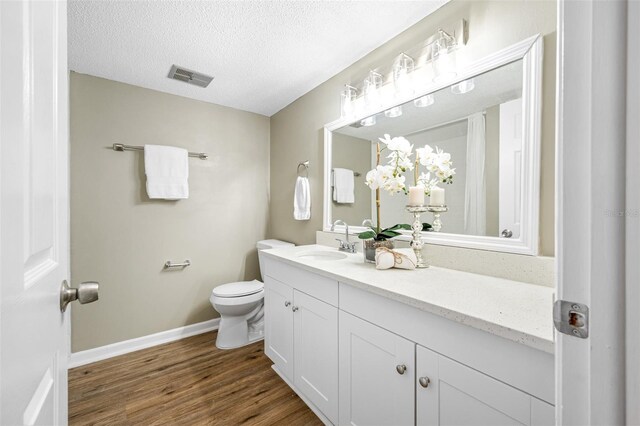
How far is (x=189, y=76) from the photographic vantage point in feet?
6.86

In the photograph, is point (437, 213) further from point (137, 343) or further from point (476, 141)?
point (137, 343)

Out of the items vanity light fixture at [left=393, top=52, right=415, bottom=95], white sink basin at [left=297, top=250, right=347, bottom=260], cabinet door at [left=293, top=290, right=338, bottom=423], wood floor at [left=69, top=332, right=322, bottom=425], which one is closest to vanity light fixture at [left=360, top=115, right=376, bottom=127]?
vanity light fixture at [left=393, top=52, right=415, bottom=95]

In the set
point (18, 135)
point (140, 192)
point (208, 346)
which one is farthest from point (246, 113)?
point (18, 135)

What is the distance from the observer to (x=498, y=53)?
1189mm

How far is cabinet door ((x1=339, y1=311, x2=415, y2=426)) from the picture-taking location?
95 centimetres

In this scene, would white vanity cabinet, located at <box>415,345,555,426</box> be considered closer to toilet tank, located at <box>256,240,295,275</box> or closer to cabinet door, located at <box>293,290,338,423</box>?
cabinet door, located at <box>293,290,338,423</box>

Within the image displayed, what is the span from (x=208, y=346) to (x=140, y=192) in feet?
4.68

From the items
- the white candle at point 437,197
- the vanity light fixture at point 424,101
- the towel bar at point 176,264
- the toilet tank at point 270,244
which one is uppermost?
the vanity light fixture at point 424,101

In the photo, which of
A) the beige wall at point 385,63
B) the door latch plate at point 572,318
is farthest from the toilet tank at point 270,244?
the door latch plate at point 572,318

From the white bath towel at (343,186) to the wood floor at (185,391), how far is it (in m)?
1.35

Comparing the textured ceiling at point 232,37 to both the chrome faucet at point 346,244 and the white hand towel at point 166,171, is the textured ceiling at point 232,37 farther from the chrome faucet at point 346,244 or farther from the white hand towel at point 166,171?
the chrome faucet at point 346,244

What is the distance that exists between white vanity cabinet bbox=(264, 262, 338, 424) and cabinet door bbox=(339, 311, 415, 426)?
8 centimetres

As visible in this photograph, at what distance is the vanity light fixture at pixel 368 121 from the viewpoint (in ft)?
5.99
